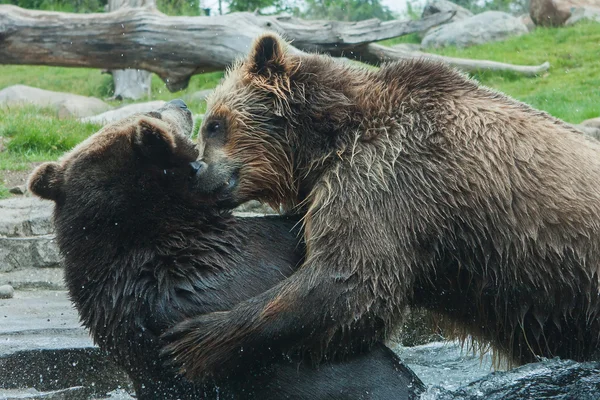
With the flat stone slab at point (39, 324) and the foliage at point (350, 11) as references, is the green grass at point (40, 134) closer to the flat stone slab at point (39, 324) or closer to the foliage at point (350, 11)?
the flat stone slab at point (39, 324)

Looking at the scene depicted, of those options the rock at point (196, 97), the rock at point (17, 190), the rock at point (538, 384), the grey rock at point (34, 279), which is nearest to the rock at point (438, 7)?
the rock at point (196, 97)

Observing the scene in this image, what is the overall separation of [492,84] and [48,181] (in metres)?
13.2

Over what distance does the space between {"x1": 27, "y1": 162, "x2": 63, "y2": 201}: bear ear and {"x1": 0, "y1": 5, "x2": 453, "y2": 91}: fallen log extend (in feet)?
24.3

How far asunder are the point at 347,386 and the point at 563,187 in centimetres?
159

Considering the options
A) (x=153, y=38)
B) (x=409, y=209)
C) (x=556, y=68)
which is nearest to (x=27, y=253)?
(x=409, y=209)

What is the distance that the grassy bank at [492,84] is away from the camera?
1148cm

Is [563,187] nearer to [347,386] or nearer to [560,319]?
[560,319]

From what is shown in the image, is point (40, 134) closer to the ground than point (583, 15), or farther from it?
closer to the ground

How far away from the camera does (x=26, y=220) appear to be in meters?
8.54

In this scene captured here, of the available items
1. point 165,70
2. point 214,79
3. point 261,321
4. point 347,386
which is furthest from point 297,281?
point 214,79

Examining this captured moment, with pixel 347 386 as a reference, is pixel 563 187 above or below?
above

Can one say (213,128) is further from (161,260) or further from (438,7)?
(438,7)

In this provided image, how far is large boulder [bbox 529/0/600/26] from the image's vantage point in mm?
23562

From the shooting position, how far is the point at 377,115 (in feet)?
16.5
